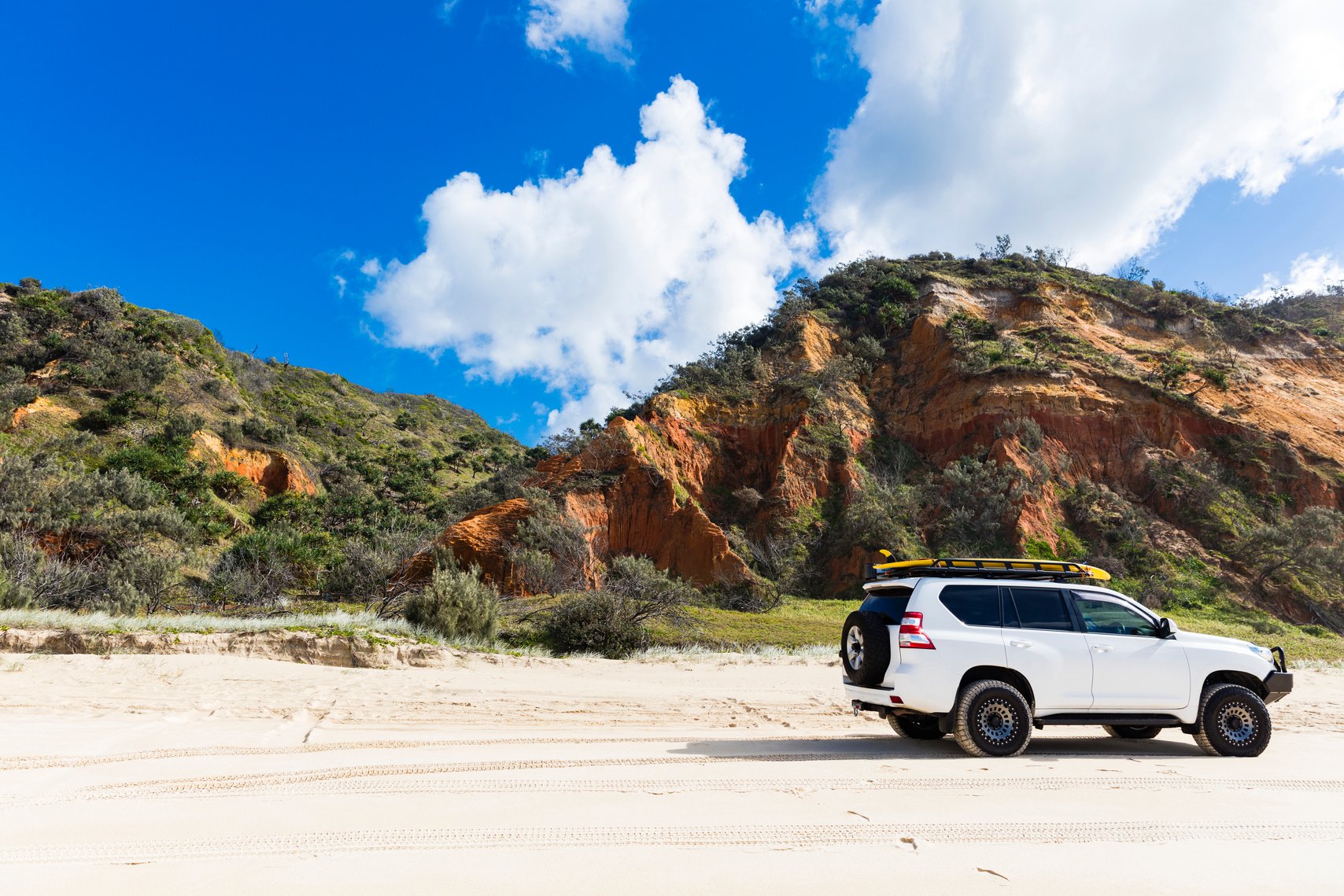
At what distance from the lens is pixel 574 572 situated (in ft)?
80.7

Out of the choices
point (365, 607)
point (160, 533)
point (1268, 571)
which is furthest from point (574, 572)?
point (1268, 571)

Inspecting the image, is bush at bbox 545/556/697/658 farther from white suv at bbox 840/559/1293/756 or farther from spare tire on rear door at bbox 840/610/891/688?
white suv at bbox 840/559/1293/756

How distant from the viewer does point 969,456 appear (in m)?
34.3

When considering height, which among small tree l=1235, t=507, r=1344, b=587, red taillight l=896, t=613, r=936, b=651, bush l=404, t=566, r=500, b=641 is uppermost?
small tree l=1235, t=507, r=1344, b=587

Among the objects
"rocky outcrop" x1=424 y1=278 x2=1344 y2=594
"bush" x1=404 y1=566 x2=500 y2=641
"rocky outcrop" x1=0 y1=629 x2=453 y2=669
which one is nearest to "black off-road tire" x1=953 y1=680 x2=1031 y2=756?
"rocky outcrop" x1=0 y1=629 x2=453 y2=669

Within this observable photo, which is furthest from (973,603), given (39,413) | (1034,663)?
(39,413)

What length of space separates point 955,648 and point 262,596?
59.8 ft

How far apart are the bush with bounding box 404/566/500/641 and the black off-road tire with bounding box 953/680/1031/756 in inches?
390

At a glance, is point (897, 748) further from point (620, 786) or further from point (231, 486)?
point (231, 486)

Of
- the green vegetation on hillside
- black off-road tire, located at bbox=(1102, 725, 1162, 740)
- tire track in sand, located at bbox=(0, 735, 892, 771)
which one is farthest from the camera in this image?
the green vegetation on hillside

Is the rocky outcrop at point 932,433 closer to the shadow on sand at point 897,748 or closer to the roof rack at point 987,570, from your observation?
the shadow on sand at point 897,748

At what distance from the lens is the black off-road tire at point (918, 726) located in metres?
7.64

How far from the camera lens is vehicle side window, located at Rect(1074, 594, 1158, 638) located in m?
7.17

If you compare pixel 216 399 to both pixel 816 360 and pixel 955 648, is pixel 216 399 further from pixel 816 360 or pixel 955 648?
pixel 955 648
